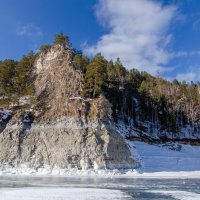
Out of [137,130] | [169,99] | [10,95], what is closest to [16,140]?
[10,95]

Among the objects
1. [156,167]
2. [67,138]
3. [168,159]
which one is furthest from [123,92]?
[67,138]

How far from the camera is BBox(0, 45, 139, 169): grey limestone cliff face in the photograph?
53.3 meters

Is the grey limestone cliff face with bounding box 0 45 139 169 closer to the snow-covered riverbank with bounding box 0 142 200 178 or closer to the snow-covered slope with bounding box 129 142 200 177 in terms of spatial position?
the snow-covered riverbank with bounding box 0 142 200 178

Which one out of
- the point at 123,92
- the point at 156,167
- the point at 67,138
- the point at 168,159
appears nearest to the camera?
the point at 67,138

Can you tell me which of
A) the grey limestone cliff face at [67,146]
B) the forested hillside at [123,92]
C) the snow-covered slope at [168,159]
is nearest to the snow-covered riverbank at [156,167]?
the snow-covered slope at [168,159]

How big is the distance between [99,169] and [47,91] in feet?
A: 69.9

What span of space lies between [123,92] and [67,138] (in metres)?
48.1

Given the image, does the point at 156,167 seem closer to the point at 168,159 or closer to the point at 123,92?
the point at 168,159

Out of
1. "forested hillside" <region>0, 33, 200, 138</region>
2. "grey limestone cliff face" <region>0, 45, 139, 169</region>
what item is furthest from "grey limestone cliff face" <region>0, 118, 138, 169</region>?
"forested hillside" <region>0, 33, 200, 138</region>

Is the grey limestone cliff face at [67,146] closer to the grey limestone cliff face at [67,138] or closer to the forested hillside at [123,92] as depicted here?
the grey limestone cliff face at [67,138]

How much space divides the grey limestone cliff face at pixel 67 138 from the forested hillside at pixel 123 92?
6.56m

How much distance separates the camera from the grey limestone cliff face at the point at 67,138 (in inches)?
2100

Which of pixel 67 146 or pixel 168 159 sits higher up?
pixel 67 146

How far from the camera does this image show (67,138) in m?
55.1
